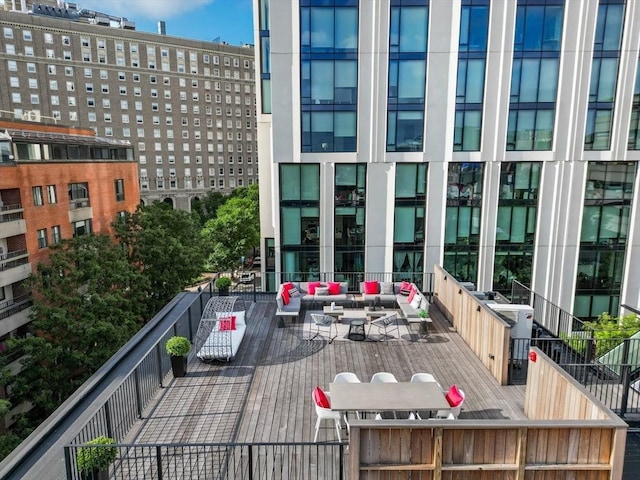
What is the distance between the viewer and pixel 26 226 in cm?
2319

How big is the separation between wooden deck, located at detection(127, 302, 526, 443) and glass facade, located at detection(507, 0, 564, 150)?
43.9ft

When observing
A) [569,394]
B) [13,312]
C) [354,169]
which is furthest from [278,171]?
[569,394]

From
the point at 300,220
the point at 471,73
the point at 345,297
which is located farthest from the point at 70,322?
the point at 471,73

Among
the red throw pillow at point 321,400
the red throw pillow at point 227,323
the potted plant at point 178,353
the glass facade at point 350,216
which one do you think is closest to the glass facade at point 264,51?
the glass facade at point 350,216

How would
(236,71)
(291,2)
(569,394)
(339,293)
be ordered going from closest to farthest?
1. (569,394)
2. (339,293)
3. (291,2)
4. (236,71)

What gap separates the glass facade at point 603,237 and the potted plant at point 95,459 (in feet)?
80.2

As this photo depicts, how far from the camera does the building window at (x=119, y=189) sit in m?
33.1

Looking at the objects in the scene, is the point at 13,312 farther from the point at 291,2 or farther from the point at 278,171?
the point at 291,2

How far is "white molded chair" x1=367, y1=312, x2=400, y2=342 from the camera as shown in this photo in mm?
12500

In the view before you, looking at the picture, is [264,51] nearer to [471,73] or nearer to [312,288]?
[471,73]

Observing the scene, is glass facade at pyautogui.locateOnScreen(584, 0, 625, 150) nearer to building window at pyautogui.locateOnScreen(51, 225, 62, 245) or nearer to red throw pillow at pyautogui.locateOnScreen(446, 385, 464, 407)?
red throw pillow at pyautogui.locateOnScreen(446, 385, 464, 407)

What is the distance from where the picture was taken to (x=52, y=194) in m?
25.9

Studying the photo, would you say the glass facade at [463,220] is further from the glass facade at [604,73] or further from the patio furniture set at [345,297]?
the patio furniture set at [345,297]

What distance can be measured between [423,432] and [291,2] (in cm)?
2065
